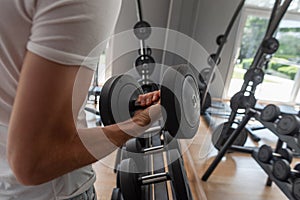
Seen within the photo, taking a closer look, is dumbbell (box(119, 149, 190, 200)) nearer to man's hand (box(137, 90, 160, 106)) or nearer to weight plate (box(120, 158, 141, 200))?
weight plate (box(120, 158, 141, 200))

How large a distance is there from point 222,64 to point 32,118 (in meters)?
2.46

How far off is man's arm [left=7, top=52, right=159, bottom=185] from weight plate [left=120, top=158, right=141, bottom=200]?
0.69 metres

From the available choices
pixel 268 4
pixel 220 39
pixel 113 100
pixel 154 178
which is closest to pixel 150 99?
pixel 113 100

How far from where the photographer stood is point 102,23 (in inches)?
16.0

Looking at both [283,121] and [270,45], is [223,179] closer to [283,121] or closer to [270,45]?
[283,121]

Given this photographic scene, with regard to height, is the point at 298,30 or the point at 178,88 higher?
the point at 298,30

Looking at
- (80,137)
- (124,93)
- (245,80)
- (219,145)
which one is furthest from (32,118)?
(219,145)

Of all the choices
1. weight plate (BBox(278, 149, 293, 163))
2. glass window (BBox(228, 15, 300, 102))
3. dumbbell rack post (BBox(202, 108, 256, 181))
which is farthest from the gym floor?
glass window (BBox(228, 15, 300, 102))

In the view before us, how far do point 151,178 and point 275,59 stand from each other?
5.52 ft

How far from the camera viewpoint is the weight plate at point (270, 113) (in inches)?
68.4

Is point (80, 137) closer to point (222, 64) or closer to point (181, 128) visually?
point (181, 128)

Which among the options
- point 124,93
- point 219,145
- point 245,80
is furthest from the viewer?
point 219,145

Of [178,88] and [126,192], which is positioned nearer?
[178,88]

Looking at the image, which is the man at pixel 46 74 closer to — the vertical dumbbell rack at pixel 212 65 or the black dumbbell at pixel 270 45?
the black dumbbell at pixel 270 45
